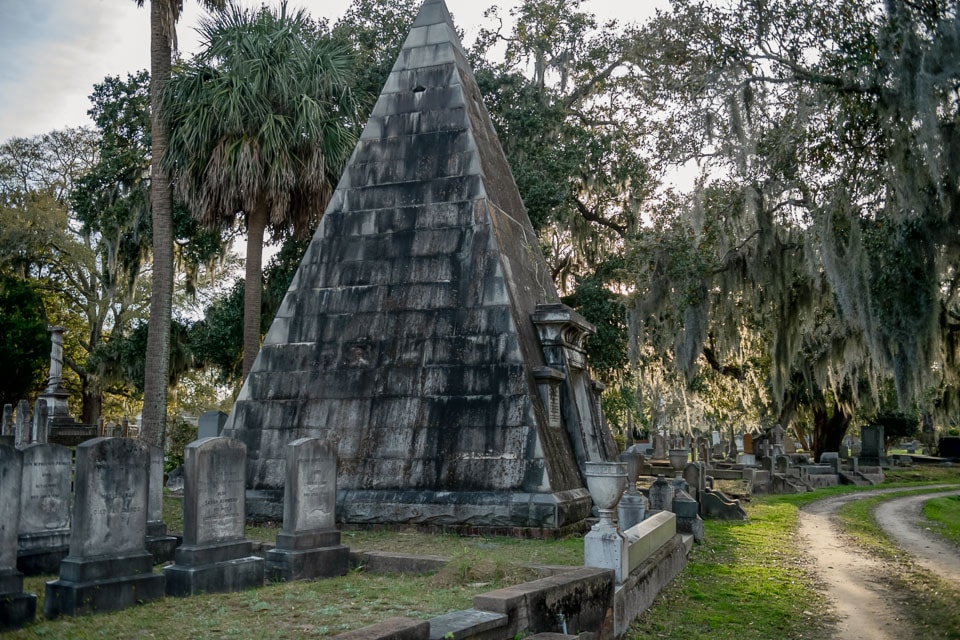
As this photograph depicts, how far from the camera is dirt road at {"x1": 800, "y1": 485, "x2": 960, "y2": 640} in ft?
26.6

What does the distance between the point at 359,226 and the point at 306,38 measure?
27.3 ft

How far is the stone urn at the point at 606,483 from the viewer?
733 centimetres

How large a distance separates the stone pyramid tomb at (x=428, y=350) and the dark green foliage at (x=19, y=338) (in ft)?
76.2

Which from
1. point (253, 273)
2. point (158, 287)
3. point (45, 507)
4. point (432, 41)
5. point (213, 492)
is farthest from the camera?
point (253, 273)

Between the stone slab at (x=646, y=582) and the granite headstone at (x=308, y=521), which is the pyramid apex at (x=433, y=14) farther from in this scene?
the stone slab at (x=646, y=582)

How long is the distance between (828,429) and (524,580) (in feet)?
106

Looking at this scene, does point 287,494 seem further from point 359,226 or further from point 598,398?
point 598,398

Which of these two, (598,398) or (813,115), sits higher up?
(813,115)

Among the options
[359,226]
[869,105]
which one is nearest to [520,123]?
[359,226]

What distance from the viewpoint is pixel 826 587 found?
10062 millimetres

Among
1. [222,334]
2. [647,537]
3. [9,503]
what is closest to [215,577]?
[9,503]

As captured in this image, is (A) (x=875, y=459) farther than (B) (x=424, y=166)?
Yes

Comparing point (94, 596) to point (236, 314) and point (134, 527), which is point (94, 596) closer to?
point (134, 527)

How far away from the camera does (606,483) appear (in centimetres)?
736
